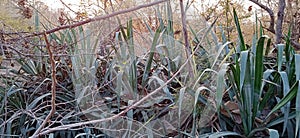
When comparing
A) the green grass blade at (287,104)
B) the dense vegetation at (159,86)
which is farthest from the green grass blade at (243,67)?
the green grass blade at (287,104)

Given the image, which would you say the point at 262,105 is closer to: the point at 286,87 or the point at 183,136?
the point at 286,87

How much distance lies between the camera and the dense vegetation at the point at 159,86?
118 centimetres

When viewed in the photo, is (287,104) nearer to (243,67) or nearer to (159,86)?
(243,67)

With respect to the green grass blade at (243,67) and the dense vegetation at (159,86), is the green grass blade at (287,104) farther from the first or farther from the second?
the green grass blade at (243,67)

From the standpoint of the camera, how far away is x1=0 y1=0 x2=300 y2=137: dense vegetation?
3.87 ft

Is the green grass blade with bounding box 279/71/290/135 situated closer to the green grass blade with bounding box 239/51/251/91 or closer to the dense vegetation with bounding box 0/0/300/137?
the dense vegetation with bounding box 0/0/300/137

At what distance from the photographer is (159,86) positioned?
1495 mm

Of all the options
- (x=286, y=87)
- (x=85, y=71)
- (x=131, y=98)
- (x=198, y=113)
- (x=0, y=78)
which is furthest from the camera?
(x=0, y=78)

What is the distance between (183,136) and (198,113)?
0.12 m

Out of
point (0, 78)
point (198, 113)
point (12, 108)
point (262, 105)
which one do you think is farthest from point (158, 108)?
point (0, 78)

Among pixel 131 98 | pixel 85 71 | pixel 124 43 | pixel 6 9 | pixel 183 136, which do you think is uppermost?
pixel 6 9

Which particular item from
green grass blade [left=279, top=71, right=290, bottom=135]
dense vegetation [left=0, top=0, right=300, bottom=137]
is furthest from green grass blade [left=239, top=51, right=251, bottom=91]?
green grass blade [left=279, top=71, right=290, bottom=135]

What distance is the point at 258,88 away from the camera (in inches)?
47.2

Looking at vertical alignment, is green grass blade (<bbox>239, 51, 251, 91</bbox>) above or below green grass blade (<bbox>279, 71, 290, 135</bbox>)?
above
